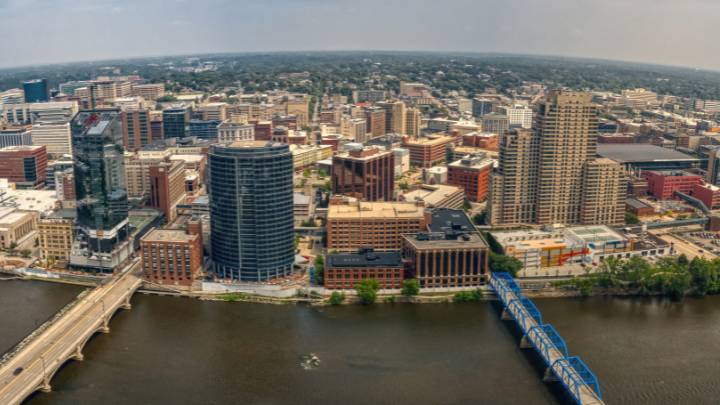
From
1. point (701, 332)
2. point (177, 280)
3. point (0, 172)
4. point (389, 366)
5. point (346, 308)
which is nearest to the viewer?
point (389, 366)

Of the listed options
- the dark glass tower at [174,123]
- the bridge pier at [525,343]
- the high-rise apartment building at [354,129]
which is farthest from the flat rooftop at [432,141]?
the bridge pier at [525,343]

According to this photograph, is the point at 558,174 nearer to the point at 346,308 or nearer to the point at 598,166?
the point at 598,166

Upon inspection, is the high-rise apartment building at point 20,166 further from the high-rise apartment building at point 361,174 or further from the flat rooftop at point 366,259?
the flat rooftop at point 366,259

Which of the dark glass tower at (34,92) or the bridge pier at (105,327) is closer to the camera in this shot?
the bridge pier at (105,327)

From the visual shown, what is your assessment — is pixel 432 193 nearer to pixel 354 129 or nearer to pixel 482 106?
pixel 354 129

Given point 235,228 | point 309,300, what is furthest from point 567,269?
point 235,228
